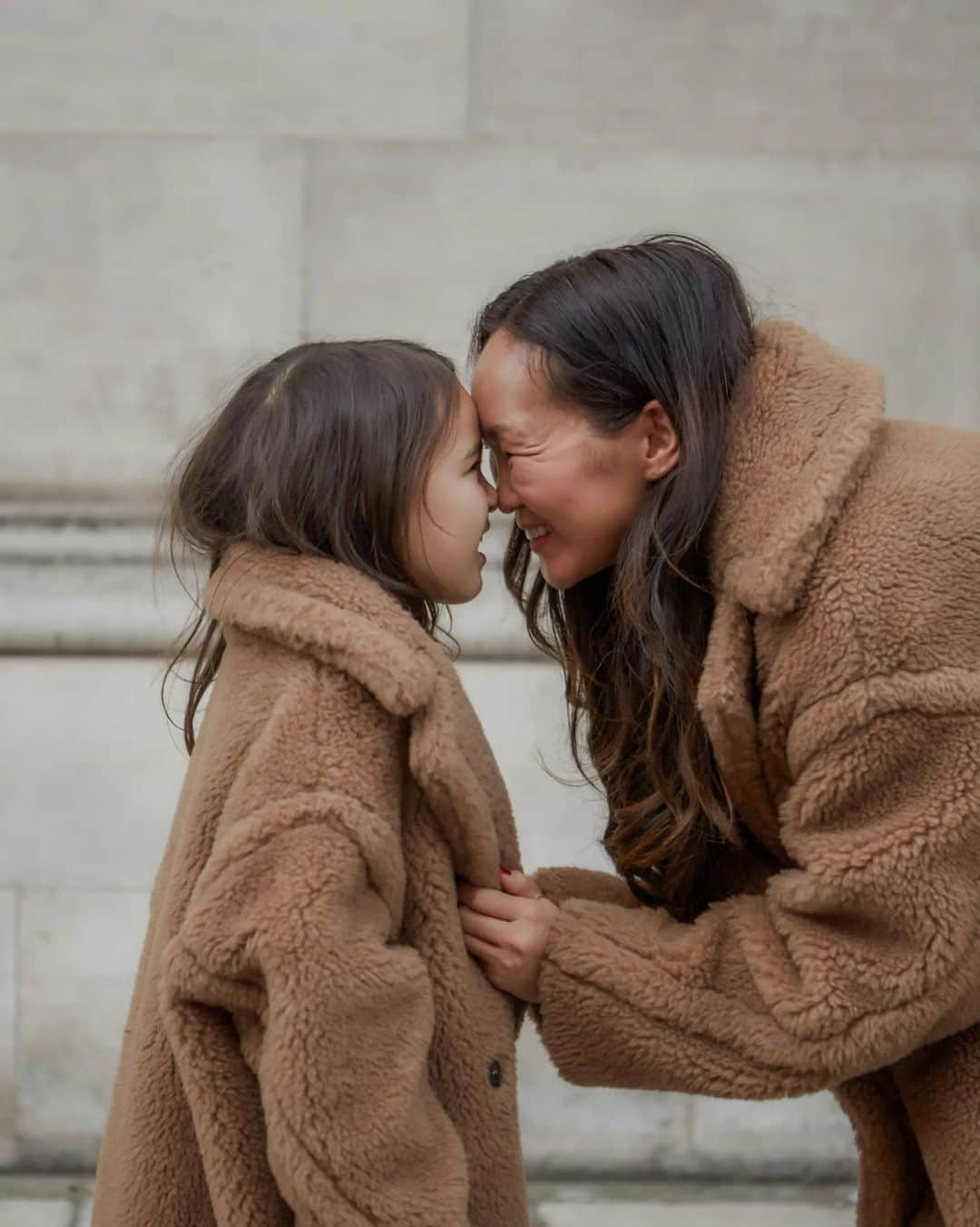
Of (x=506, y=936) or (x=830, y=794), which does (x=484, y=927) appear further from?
(x=830, y=794)

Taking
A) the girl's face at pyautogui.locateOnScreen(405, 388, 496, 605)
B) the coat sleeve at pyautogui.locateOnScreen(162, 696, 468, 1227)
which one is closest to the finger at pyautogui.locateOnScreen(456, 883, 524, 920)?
the coat sleeve at pyautogui.locateOnScreen(162, 696, 468, 1227)

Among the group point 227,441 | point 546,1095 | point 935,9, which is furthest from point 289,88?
point 546,1095

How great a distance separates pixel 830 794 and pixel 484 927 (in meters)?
0.48

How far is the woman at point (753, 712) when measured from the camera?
1894 mm

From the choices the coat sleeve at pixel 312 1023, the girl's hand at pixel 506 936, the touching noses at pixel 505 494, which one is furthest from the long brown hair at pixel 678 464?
the coat sleeve at pixel 312 1023

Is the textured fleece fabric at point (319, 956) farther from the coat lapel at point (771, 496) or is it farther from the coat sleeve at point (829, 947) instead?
the coat lapel at point (771, 496)

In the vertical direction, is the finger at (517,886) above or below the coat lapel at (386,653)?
below

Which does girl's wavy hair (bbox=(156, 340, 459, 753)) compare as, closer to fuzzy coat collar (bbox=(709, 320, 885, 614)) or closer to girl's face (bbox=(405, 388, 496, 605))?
girl's face (bbox=(405, 388, 496, 605))

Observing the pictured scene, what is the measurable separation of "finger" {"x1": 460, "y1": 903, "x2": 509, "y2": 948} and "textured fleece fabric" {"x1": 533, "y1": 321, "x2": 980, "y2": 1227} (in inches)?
3.3

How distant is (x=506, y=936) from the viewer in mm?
2029

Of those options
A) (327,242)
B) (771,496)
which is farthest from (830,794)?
(327,242)

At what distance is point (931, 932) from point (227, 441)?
1.10m

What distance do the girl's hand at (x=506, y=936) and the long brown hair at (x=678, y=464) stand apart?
0.88 feet

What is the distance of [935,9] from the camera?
3.62 metres
